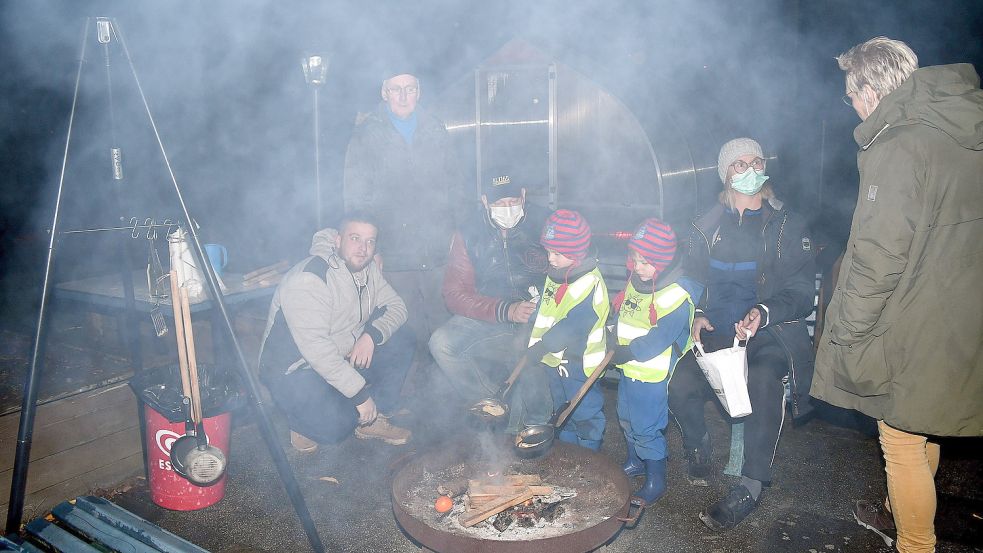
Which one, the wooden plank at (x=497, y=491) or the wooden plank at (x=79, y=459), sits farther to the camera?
the wooden plank at (x=79, y=459)

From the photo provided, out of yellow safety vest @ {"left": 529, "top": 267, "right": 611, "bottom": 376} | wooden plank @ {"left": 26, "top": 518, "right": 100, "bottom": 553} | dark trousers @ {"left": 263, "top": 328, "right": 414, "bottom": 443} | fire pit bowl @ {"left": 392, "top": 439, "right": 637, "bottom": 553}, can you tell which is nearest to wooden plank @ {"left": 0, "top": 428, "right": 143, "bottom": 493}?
wooden plank @ {"left": 26, "top": 518, "right": 100, "bottom": 553}

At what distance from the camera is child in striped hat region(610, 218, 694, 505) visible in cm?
346

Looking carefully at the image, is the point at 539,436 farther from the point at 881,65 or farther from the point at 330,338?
the point at 881,65

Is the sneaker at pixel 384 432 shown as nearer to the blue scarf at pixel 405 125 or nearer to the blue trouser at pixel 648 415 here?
the blue trouser at pixel 648 415

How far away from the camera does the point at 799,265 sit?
3.62m

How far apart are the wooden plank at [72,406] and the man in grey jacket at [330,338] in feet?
2.63

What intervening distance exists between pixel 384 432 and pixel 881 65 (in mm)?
3469

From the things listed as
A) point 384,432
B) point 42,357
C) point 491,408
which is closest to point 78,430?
point 42,357

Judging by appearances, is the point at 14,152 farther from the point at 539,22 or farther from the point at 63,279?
the point at 539,22

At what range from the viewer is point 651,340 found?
3457 mm

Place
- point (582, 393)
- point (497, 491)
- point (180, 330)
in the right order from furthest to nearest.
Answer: point (582, 393)
point (497, 491)
point (180, 330)

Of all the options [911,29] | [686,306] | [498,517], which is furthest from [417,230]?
[911,29]

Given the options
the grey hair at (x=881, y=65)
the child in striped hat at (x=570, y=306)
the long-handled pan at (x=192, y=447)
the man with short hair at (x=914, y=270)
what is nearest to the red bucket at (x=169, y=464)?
the long-handled pan at (x=192, y=447)

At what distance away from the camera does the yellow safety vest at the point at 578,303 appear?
12.0 ft
